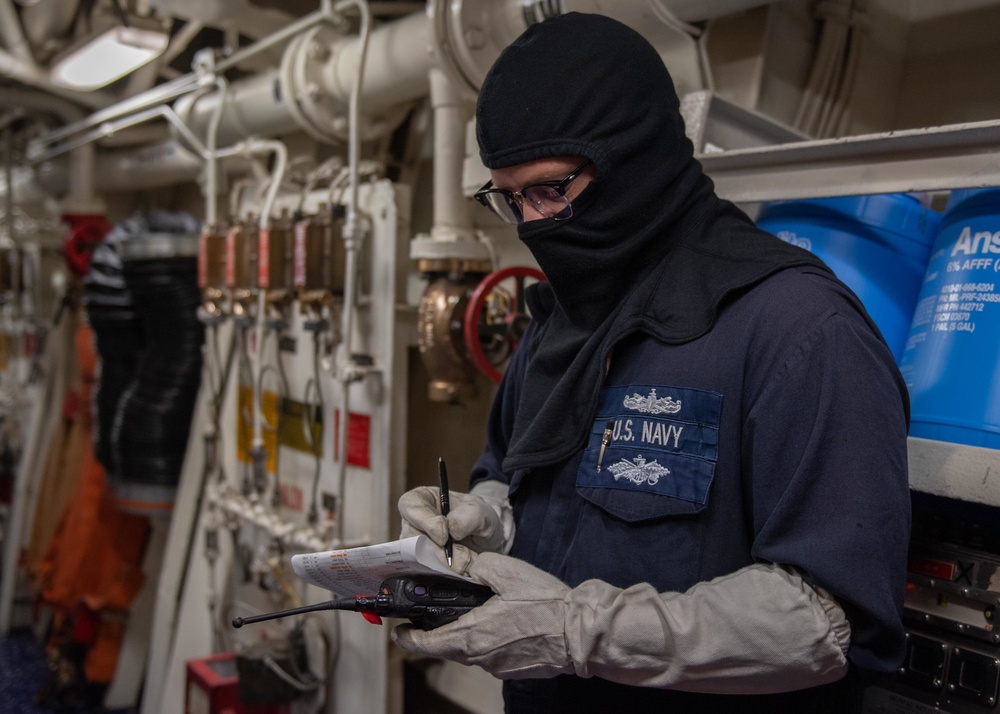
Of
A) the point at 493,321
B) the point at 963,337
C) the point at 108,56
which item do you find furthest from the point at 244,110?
the point at 963,337

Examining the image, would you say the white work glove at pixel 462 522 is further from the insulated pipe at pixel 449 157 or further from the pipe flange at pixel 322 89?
the pipe flange at pixel 322 89

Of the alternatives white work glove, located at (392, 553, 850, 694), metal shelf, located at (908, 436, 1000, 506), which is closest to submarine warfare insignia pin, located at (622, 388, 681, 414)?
white work glove, located at (392, 553, 850, 694)

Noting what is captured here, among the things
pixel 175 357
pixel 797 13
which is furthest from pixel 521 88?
pixel 175 357

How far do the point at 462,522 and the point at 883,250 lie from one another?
2.58 ft

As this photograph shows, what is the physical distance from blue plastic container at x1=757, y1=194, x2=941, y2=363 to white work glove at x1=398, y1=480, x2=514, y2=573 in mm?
664

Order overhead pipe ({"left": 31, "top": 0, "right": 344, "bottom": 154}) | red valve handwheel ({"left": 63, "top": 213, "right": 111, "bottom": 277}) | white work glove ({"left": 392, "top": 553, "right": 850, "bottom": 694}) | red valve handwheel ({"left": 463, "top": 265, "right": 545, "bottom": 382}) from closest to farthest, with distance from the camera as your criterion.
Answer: white work glove ({"left": 392, "top": 553, "right": 850, "bottom": 694}) < red valve handwheel ({"left": 463, "top": 265, "right": 545, "bottom": 382}) < overhead pipe ({"left": 31, "top": 0, "right": 344, "bottom": 154}) < red valve handwheel ({"left": 63, "top": 213, "right": 111, "bottom": 277})

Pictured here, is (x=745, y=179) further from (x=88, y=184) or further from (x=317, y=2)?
(x=88, y=184)

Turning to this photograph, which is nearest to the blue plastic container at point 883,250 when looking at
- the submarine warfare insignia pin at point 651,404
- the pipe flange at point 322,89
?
the submarine warfare insignia pin at point 651,404

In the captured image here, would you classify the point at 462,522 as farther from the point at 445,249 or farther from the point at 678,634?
the point at 445,249

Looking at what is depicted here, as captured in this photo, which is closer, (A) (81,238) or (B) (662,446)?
(B) (662,446)

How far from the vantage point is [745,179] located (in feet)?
→ 4.69

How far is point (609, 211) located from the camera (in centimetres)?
110

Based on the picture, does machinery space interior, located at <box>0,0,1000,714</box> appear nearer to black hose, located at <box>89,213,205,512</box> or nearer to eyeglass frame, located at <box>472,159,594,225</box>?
black hose, located at <box>89,213,205,512</box>

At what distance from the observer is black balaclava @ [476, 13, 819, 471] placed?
1.08m
